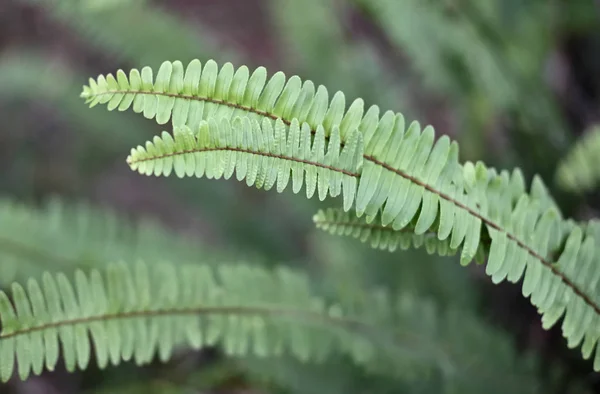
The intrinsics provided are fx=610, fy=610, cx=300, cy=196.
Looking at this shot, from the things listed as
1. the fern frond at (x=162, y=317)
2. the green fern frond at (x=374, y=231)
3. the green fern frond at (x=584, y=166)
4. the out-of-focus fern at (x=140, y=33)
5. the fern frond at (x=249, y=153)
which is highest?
the out-of-focus fern at (x=140, y=33)

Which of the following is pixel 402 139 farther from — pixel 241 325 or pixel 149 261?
pixel 149 261

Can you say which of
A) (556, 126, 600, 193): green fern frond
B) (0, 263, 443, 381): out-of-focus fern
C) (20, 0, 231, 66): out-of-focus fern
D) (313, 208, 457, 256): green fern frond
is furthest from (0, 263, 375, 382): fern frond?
(20, 0, 231, 66): out-of-focus fern

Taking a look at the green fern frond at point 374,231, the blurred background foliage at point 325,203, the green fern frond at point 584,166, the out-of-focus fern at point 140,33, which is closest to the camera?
the green fern frond at point 374,231

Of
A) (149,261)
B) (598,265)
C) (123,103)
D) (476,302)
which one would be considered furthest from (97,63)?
(598,265)

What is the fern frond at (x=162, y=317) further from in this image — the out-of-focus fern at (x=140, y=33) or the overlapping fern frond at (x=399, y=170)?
the out-of-focus fern at (x=140, y=33)

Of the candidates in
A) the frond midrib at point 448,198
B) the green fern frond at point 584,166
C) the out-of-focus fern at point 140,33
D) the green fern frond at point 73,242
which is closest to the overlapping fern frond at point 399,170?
the frond midrib at point 448,198

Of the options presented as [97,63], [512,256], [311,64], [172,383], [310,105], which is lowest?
[172,383]

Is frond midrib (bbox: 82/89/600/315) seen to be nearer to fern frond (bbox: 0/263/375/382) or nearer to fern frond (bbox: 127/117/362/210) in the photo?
fern frond (bbox: 127/117/362/210)

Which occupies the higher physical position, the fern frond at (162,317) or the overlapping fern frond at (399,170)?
the overlapping fern frond at (399,170)
